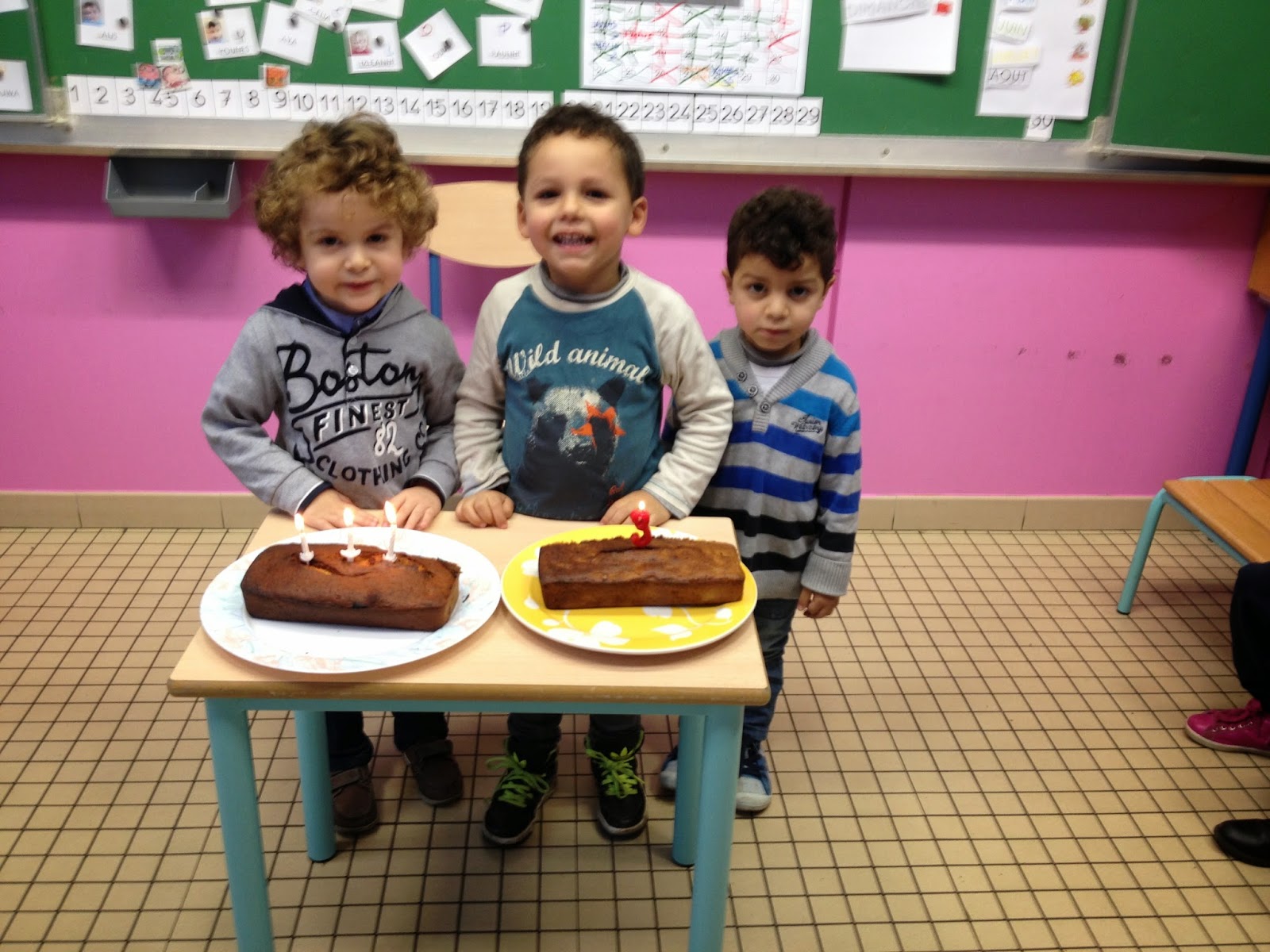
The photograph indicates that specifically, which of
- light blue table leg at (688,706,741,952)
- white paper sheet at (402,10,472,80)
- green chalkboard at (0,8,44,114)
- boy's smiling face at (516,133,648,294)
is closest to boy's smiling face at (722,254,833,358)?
boy's smiling face at (516,133,648,294)

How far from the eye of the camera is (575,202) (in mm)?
1283

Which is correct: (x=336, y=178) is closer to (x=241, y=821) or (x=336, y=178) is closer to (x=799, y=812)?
(x=241, y=821)

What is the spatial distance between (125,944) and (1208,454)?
2.79 meters

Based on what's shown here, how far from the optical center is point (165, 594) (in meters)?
2.38

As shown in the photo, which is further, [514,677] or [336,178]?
[336,178]

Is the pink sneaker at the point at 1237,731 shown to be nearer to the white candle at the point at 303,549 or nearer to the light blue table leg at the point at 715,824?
the light blue table leg at the point at 715,824

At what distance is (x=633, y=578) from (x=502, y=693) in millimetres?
199

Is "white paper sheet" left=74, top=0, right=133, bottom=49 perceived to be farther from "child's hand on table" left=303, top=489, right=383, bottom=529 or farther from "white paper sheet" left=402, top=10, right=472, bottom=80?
"child's hand on table" left=303, top=489, right=383, bottom=529

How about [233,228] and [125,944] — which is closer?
[125,944]

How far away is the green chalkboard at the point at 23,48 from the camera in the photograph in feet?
7.04

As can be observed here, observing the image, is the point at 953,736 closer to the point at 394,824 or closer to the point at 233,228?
the point at 394,824

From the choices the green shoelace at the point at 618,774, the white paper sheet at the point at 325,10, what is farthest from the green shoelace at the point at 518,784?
the white paper sheet at the point at 325,10

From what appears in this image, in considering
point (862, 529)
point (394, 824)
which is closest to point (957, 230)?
point (862, 529)

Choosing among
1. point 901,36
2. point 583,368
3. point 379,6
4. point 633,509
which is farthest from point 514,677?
point 901,36
